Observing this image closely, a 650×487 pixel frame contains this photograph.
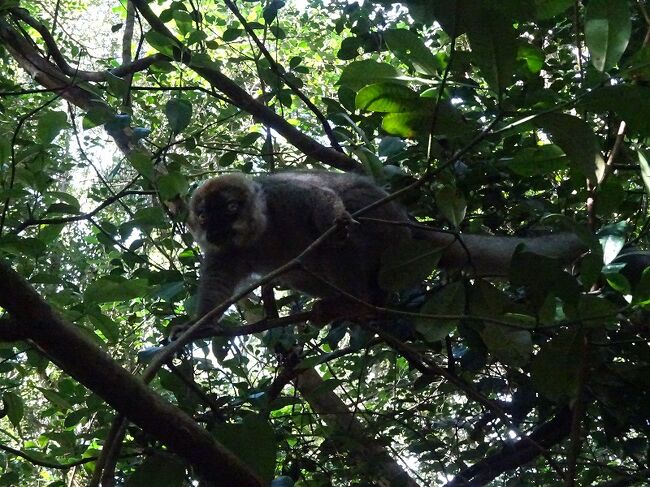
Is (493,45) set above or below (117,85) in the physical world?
below

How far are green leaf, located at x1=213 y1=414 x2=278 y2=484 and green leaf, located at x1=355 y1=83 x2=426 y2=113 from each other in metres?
0.88

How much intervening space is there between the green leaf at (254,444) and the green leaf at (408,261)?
2.60 feet

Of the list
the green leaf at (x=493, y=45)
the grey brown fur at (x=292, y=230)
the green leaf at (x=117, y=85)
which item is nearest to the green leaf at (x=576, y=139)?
the green leaf at (x=493, y=45)

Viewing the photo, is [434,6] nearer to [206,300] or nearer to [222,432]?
[222,432]

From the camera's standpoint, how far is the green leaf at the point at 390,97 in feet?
6.03

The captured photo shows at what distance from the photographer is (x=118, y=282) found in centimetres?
217

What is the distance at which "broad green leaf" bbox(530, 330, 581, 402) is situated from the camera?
1.92 metres

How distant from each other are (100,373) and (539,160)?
1391 millimetres

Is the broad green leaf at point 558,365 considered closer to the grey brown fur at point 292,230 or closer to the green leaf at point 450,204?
the green leaf at point 450,204

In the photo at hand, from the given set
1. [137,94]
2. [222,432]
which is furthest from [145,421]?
[137,94]

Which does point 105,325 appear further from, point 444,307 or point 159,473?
point 444,307

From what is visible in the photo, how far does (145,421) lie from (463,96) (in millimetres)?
2135

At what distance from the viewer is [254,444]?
1.81 meters

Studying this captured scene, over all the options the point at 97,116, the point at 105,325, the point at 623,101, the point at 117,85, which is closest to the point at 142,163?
the point at 97,116
